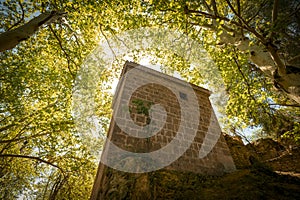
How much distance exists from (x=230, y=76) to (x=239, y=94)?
89cm

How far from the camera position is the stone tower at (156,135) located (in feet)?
13.1

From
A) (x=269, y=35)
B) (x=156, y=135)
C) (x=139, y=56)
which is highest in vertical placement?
(x=139, y=56)

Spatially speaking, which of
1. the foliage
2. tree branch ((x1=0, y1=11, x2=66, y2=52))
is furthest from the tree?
tree branch ((x1=0, y1=11, x2=66, y2=52))

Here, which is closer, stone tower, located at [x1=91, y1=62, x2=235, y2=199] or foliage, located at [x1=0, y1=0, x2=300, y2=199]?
stone tower, located at [x1=91, y1=62, x2=235, y2=199]

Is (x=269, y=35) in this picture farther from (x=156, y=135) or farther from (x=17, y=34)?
(x=17, y=34)

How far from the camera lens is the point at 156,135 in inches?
210

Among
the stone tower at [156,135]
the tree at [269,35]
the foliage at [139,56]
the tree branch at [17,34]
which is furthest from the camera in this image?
the foliage at [139,56]

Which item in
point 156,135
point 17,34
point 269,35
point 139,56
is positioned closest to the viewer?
point 17,34

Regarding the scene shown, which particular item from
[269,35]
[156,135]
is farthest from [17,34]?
[269,35]

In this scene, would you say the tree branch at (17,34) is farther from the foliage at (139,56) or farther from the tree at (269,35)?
the tree at (269,35)

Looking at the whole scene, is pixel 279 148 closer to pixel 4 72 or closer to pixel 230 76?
pixel 230 76

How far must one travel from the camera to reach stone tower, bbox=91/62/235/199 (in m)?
4.00

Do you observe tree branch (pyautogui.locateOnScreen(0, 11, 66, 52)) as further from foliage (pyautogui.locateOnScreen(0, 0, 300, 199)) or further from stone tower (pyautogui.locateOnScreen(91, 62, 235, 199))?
stone tower (pyautogui.locateOnScreen(91, 62, 235, 199))

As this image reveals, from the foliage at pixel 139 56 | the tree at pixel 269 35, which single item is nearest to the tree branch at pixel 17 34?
the foliage at pixel 139 56
